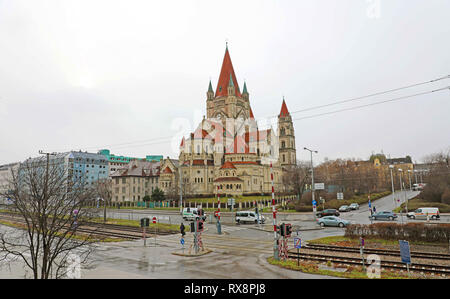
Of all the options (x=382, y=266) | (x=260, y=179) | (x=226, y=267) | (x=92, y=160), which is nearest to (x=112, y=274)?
(x=226, y=267)

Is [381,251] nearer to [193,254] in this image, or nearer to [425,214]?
[193,254]

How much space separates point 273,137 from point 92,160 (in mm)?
86353

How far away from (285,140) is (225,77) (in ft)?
110

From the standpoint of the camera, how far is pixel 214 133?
307ft

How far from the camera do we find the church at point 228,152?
82.1 metres

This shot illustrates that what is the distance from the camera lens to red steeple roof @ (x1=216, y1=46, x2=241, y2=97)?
101 meters

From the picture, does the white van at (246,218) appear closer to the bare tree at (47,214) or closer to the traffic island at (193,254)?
the traffic island at (193,254)

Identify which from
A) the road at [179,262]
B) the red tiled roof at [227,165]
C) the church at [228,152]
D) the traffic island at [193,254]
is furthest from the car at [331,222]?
the red tiled roof at [227,165]

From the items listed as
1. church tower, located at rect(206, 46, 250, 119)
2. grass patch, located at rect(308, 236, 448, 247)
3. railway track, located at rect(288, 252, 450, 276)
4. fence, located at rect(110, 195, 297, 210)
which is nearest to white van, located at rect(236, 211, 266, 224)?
grass patch, located at rect(308, 236, 448, 247)
